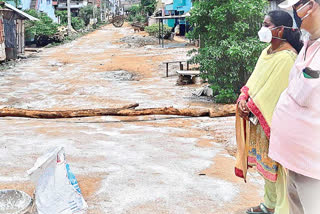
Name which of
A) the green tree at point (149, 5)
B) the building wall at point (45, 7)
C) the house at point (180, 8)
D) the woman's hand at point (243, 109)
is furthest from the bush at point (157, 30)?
the woman's hand at point (243, 109)

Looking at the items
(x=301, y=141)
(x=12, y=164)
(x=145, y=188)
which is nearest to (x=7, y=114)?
(x=12, y=164)

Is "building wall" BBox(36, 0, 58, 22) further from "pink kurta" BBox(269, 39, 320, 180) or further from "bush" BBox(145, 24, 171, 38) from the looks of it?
"pink kurta" BBox(269, 39, 320, 180)

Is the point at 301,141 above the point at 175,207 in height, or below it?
above

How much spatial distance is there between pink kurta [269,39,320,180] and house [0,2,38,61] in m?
18.8

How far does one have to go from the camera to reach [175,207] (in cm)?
348

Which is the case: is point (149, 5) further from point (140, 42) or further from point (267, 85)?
point (267, 85)

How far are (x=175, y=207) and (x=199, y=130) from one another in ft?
11.1

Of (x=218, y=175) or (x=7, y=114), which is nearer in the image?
(x=218, y=175)

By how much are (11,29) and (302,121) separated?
829 inches

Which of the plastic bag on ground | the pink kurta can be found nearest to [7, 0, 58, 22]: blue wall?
the plastic bag on ground

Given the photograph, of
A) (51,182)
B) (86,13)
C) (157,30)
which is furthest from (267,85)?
(86,13)

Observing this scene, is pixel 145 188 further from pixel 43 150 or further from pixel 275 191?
pixel 43 150

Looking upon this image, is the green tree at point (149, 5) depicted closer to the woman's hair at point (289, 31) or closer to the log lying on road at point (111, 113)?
the log lying on road at point (111, 113)

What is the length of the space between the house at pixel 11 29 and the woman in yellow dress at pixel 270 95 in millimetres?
18002
